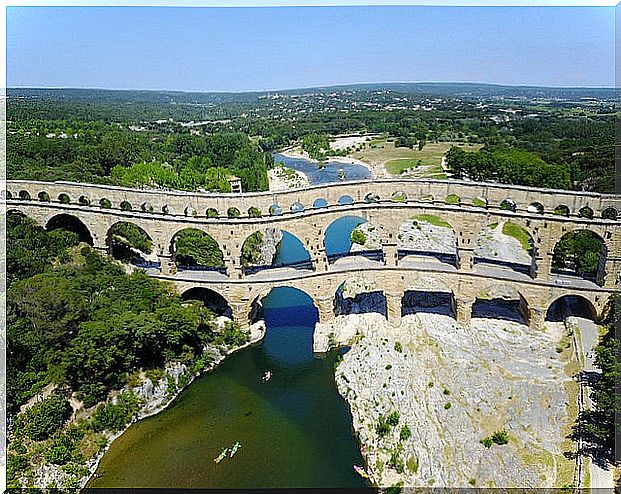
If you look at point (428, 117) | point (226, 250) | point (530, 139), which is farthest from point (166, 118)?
point (226, 250)

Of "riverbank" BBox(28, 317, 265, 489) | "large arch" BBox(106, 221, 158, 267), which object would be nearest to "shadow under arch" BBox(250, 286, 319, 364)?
"riverbank" BBox(28, 317, 265, 489)

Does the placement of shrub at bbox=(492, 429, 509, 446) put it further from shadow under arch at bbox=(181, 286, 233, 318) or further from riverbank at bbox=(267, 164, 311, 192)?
riverbank at bbox=(267, 164, 311, 192)

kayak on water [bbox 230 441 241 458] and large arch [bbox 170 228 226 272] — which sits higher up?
large arch [bbox 170 228 226 272]

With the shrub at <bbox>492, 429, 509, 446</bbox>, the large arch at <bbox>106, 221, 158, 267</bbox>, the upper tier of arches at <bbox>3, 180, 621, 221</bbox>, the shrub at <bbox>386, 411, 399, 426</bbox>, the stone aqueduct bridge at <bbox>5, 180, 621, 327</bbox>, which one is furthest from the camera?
the large arch at <bbox>106, 221, 158, 267</bbox>

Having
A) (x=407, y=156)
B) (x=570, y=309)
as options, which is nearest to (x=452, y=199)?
(x=570, y=309)

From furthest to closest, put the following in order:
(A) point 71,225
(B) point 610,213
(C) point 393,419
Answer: (A) point 71,225 < (B) point 610,213 < (C) point 393,419

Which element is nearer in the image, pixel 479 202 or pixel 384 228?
pixel 384 228

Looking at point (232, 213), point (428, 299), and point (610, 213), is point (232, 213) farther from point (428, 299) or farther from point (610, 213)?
point (610, 213)
